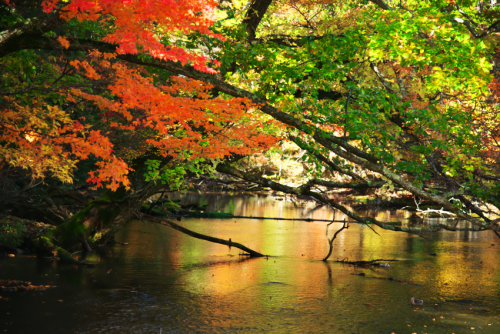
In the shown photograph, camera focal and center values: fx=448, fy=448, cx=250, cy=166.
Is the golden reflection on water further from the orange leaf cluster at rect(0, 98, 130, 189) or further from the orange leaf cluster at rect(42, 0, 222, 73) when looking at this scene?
the orange leaf cluster at rect(42, 0, 222, 73)

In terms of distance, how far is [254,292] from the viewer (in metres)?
11.9

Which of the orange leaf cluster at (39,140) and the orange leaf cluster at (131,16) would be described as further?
the orange leaf cluster at (39,140)

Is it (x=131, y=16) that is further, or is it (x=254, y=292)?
(x=254, y=292)

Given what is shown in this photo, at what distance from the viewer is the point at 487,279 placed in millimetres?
14750

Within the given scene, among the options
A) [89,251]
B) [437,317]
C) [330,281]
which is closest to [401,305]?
[437,317]

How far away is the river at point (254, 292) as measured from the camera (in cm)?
909

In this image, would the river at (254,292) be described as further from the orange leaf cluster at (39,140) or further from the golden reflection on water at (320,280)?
the orange leaf cluster at (39,140)

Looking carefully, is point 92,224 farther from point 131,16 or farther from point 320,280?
point 131,16

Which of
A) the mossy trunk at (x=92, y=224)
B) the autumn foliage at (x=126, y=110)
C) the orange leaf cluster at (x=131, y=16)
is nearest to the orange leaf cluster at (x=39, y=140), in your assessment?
the autumn foliage at (x=126, y=110)

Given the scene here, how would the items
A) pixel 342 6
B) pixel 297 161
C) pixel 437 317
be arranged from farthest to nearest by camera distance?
1. pixel 297 161
2. pixel 342 6
3. pixel 437 317

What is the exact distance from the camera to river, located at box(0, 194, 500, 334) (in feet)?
29.8

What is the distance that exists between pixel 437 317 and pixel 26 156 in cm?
995

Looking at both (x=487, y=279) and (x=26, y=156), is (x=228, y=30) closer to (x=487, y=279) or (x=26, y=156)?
(x=26, y=156)

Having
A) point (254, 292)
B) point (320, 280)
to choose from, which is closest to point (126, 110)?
point (254, 292)
